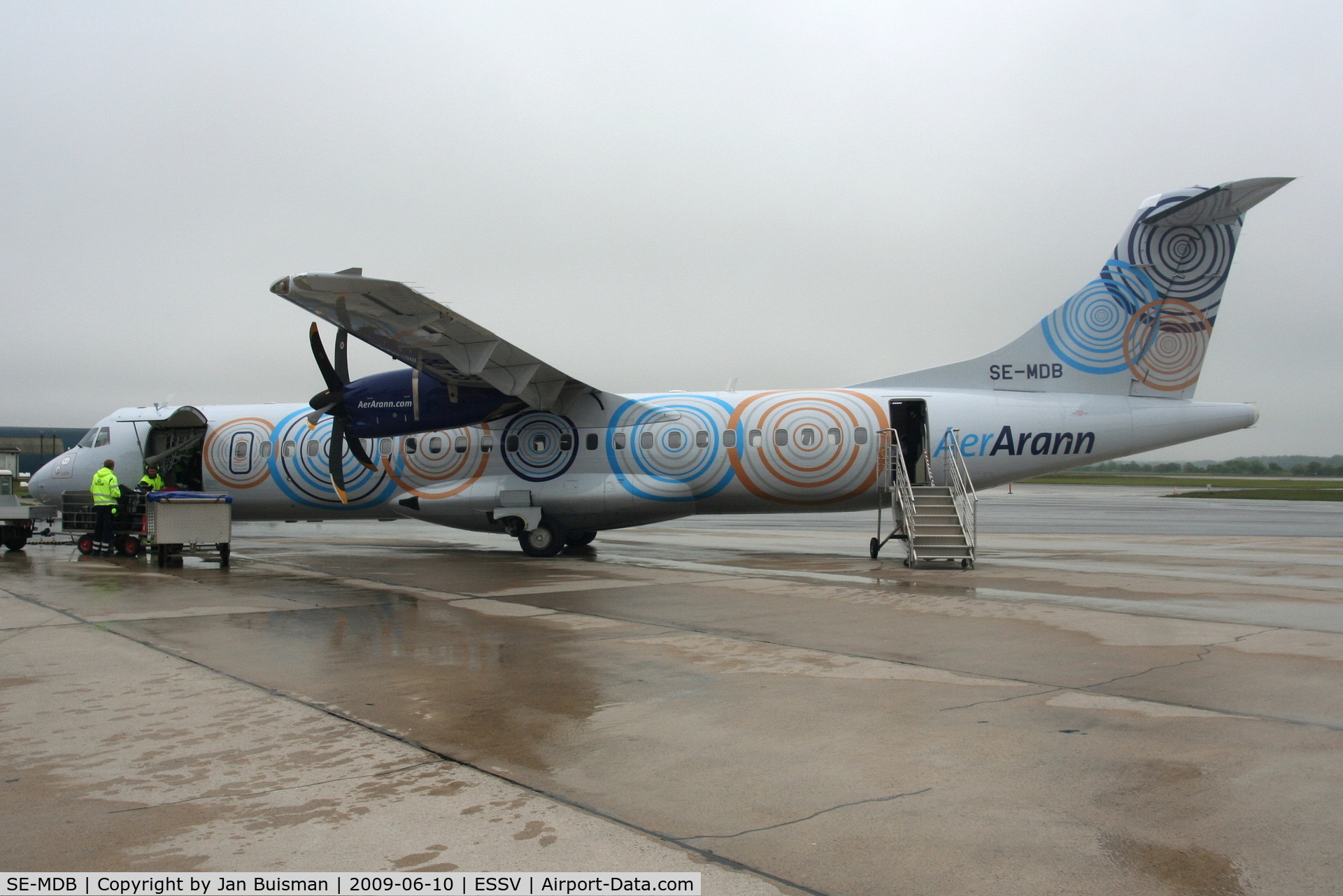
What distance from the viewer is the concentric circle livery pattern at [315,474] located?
19094mm

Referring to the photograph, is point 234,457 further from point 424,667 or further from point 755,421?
point 424,667

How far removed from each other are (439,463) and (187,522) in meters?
4.77

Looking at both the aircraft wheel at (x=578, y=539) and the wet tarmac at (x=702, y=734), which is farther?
the aircraft wheel at (x=578, y=539)

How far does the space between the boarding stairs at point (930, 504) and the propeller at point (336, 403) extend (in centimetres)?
1046

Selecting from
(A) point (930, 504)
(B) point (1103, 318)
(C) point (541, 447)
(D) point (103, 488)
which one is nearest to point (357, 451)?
(C) point (541, 447)

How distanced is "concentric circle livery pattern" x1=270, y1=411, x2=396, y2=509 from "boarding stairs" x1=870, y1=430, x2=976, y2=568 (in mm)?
10125

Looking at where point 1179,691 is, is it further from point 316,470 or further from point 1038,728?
point 316,470

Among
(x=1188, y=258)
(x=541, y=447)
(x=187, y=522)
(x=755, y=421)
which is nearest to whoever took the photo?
(x=187, y=522)

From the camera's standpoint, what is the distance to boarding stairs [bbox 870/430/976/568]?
50.2ft

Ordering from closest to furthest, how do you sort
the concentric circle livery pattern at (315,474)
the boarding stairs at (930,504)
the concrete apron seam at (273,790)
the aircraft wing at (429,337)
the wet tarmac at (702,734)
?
the wet tarmac at (702,734) < the concrete apron seam at (273,790) < the aircraft wing at (429,337) < the boarding stairs at (930,504) < the concentric circle livery pattern at (315,474)

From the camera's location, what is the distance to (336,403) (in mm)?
18016
